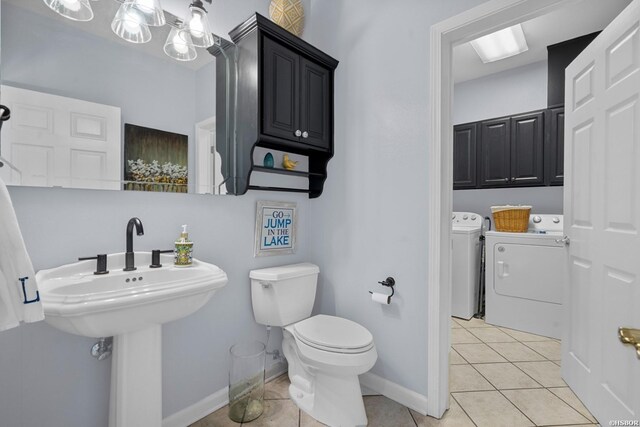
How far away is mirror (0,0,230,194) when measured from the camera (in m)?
1.10

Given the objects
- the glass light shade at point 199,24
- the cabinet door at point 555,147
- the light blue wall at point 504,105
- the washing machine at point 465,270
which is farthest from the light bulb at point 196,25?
the light blue wall at point 504,105

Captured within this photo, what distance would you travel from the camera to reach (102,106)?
1274mm

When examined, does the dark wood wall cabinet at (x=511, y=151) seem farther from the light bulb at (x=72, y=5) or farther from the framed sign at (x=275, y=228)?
the light bulb at (x=72, y=5)

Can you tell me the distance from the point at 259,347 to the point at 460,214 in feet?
8.38

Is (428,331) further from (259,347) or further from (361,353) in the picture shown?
(259,347)

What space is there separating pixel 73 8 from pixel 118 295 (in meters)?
1.14

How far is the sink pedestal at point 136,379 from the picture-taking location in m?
1.12

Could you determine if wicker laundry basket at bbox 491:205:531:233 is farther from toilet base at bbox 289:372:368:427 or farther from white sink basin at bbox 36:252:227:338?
white sink basin at bbox 36:252:227:338

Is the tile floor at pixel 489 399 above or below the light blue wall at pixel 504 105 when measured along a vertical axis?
below

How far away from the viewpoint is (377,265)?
1.86 meters

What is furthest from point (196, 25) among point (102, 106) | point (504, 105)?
point (504, 105)

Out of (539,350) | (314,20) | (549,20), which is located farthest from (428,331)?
(549,20)

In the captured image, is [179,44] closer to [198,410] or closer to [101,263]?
[101,263]

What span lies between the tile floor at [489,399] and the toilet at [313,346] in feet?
0.39
